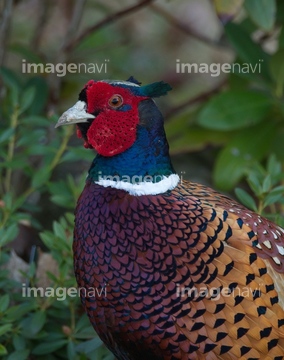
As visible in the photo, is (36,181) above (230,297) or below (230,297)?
above

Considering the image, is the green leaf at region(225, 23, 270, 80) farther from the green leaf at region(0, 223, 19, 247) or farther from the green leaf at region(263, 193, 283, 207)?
the green leaf at region(0, 223, 19, 247)

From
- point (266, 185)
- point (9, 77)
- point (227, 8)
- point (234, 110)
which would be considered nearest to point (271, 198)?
point (266, 185)

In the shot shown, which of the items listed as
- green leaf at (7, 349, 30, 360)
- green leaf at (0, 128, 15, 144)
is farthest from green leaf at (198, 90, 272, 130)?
green leaf at (7, 349, 30, 360)

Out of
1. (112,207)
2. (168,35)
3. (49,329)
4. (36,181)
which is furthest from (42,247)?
(168,35)

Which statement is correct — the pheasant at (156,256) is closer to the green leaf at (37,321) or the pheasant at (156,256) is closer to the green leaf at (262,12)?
the green leaf at (37,321)

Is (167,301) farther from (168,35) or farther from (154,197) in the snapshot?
(168,35)

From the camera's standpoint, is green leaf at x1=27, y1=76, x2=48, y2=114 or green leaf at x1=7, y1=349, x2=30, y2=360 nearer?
green leaf at x1=7, y1=349, x2=30, y2=360
